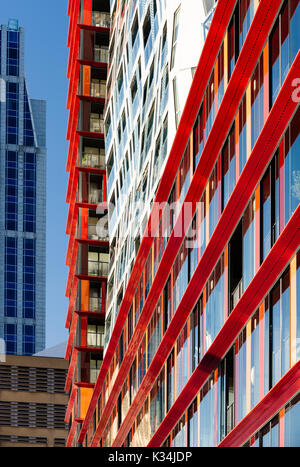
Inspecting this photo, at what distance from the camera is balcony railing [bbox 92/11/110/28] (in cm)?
9582

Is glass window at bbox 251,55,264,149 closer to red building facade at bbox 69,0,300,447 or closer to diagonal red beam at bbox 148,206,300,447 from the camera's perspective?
red building facade at bbox 69,0,300,447

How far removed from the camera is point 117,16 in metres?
79.6

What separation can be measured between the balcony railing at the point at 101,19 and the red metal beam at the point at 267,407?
62.4 m

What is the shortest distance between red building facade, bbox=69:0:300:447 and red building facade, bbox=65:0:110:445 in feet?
96.7

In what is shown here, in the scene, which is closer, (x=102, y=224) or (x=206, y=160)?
(x=206, y=160)

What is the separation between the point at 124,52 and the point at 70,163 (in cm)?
3889

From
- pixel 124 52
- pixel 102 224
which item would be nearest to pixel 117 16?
pixel 124 52

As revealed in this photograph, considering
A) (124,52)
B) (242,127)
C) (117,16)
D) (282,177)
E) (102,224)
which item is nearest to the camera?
(282,177)

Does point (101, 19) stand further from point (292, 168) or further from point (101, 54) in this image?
point (292, 168)

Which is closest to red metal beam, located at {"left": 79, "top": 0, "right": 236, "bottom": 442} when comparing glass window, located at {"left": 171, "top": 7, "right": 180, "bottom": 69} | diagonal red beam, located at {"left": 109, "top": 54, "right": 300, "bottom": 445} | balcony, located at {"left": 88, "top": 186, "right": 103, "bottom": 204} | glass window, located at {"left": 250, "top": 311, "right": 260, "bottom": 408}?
glass window, located at {"left": 171, "top": 7, "right": 180, "bottom": 69}

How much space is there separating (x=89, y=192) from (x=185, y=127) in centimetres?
4717

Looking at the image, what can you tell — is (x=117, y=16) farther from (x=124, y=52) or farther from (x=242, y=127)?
(x=242, y=127)
